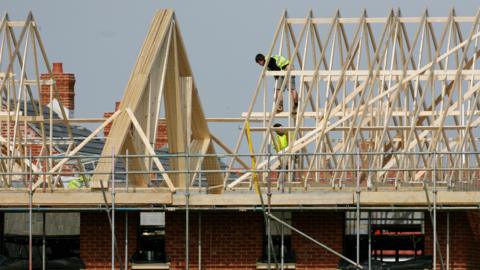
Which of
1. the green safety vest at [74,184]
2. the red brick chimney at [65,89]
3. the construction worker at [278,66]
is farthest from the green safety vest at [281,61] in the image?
the red brick chimney at [65,89]

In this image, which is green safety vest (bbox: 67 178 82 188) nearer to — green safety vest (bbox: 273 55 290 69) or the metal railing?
the metal railing

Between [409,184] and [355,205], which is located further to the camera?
[409,184]

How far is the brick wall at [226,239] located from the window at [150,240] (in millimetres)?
434

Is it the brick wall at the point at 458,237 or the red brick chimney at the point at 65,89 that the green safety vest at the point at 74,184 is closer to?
the brick wall at the point at 458,237

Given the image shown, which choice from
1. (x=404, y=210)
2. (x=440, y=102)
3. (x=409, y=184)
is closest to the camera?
(x=404, y=210)

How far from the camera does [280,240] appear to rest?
45125 millimetres

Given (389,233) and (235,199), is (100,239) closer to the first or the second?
(235,199)

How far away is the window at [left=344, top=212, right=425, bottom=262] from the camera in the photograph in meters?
45.1

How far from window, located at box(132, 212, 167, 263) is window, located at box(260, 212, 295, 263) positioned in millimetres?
2188

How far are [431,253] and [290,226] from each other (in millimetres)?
3194

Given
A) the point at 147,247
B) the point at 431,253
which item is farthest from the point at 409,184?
the point at 147,247

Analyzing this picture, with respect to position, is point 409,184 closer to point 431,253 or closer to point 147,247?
point 431,253

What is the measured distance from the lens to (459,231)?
44.3 meters

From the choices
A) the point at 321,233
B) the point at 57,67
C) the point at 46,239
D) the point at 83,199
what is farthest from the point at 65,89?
the point at 321,233
